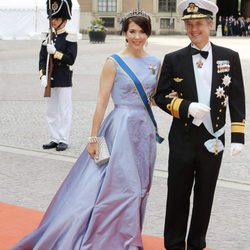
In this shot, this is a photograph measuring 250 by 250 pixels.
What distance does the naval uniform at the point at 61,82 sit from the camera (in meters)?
7.95

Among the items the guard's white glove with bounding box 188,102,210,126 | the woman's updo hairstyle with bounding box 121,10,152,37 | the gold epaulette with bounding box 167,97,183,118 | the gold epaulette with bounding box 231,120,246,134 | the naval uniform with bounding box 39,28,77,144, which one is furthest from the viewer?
the naval uniform with bounding box 39,28,77,144

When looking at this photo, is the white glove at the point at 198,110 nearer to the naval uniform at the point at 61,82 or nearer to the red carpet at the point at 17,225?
the red carpet at the point at 17,225

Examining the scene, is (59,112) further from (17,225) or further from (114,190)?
(114,190)

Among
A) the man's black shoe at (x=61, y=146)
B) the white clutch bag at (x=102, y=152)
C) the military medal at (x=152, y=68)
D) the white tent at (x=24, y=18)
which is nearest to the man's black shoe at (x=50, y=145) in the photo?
the man's black shoe at (x=61, y=146)

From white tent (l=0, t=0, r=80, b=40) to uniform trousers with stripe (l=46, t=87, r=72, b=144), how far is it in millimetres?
26885

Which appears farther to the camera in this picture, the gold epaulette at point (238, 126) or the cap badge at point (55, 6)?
the cap badge at point (55, 6)

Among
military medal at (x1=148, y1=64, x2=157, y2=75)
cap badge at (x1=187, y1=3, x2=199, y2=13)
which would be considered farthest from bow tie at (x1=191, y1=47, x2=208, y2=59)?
military medal at (x1=148, y1=64, x2=157, y2=75)

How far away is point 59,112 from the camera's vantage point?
8.26 meters

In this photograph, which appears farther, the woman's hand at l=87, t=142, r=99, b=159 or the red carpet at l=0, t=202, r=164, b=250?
the red carpet at l=0, t=202, r=164, b=250

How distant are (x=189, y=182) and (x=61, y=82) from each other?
4143 millimetres

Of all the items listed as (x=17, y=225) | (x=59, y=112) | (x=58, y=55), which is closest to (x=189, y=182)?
(x=17, y=225)

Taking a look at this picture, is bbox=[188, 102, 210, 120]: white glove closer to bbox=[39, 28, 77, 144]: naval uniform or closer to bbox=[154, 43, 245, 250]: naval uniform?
bbox=[154, 43, 245, 250]: naval uniform

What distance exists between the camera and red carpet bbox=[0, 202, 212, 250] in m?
4.84

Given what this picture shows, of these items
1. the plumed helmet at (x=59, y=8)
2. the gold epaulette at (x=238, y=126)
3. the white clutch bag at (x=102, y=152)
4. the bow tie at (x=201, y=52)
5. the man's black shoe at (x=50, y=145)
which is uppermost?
the plumed helmet at (x=59, y=8)
